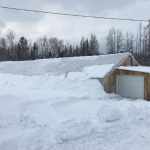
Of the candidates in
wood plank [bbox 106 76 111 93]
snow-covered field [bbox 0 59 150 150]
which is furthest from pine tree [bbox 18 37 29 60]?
snow-covered field [bbox 0 59 150 150]

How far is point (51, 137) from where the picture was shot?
413 centimetres

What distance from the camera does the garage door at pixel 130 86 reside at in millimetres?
10323

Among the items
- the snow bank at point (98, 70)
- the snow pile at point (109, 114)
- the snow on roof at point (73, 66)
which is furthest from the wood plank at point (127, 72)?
the snow pile at point (109, 114)

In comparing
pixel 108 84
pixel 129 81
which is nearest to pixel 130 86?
pixel 129 81

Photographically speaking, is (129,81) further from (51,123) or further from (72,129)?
(51,123)

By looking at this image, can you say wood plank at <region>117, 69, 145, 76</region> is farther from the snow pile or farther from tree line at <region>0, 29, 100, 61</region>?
tree line at <region>0, 29, 100, 61</region>

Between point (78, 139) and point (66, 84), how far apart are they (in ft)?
26.8

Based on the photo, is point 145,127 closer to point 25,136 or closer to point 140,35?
point 25,136

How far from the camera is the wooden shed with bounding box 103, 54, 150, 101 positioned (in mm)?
9920

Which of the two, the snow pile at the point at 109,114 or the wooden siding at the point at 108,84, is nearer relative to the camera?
the snow pile at the point at 109,114

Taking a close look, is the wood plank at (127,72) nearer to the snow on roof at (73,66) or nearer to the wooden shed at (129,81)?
the wooden shed at (129,81)

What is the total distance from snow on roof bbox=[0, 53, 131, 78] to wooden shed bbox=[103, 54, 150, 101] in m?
0.63

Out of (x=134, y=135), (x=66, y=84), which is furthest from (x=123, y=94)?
(x=134, y=135)

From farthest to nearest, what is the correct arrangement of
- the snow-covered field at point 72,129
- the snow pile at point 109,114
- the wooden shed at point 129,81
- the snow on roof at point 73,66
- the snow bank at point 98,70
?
the snow on roof at point 73,66 → the snow bank at point 98,70 → the wooden shed at point 129,81 → the snow pile at point 109,114 → the snow-covered field at point 72,129
